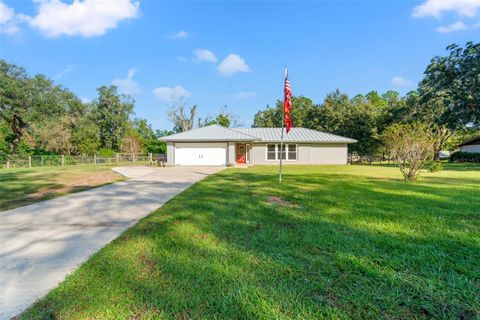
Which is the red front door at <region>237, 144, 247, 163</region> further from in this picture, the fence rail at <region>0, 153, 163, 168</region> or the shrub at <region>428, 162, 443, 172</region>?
the shrub at <region>428, 162, 443, 172</region>

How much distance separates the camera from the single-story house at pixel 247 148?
2128 cm

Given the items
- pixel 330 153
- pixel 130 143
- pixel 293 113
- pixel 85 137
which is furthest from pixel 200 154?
pixel 293 113

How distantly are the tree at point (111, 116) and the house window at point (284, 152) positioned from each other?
86.5 feet

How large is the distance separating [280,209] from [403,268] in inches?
107

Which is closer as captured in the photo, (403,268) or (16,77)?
(403,268)

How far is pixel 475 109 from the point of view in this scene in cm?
2061

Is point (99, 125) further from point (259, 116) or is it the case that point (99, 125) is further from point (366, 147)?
point (366, 147)

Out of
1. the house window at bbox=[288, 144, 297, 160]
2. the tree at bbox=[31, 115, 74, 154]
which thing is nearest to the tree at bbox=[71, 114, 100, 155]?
the tree at bbox=[31, 115, 74, 154]

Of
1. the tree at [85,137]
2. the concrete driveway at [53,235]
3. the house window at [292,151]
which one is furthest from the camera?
the tree at [85,137]

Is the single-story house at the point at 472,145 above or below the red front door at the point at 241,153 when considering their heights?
above

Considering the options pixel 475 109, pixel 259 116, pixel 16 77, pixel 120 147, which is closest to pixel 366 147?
pixel 475 109

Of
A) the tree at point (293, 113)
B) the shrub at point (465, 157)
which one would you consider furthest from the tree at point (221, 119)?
the shrub at point (465, 157)

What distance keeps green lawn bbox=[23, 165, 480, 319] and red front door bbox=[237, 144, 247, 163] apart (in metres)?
18.2

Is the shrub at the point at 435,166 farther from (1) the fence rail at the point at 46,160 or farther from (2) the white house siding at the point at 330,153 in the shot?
(1) the fence rail at the point at 46,160
